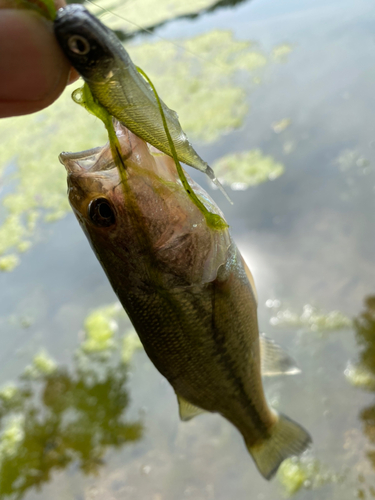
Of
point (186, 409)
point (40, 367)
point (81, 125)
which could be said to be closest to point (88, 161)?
point (186, 409)

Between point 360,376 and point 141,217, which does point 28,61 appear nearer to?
point 141,217

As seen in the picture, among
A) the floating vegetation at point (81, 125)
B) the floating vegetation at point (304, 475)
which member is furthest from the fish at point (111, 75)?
the floating vegetation at point (81, 125)

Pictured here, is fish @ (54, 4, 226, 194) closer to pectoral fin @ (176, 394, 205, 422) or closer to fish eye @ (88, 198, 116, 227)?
fish eye @ (88, 198, 116, 227)

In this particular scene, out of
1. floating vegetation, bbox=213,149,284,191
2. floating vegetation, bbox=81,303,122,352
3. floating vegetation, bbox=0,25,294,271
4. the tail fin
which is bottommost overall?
floating vegetation, bbox=81,303,122,352

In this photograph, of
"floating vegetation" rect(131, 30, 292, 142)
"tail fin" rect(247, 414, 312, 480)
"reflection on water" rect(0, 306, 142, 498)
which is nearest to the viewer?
"tail fin" rect(247, 414, 312, 480)

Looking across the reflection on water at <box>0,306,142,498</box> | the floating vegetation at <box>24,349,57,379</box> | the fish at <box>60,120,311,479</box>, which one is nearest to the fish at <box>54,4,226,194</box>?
the fish at <box>60,120,311,479</box>

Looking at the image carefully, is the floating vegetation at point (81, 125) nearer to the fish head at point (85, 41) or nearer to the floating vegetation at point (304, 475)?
the floating vegetation at point (304, 475)

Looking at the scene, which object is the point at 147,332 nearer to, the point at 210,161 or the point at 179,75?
the point at 210,161
